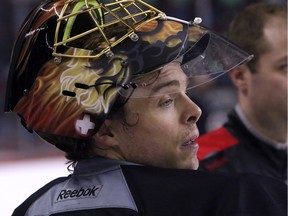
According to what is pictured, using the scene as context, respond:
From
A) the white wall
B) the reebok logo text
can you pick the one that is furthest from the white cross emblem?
the white wall

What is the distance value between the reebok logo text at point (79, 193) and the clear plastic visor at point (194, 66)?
7.5 inches

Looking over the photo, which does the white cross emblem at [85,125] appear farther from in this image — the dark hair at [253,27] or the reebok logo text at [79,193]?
the dark hair at [253,27]

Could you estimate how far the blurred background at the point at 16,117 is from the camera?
5.84 metres

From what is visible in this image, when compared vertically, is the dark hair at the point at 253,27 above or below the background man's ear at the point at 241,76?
above

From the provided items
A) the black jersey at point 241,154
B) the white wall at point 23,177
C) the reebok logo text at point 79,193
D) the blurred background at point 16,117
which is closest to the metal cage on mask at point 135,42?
the reebok logo text at point 79,193

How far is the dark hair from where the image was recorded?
91.3 inches

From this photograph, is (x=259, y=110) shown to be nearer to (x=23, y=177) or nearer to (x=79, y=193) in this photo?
(x=79, y=193)

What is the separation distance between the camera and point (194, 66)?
1480 millimetres

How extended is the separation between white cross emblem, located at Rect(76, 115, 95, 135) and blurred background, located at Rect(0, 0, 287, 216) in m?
3.98

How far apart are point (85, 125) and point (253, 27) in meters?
1.13

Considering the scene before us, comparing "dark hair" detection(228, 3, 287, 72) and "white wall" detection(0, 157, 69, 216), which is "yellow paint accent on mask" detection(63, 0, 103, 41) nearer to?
"dark hair" detection(228, 3, 287, 72)

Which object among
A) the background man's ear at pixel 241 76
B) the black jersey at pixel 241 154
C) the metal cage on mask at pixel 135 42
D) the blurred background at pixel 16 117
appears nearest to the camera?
the metal cage on mask at pixel 135 42

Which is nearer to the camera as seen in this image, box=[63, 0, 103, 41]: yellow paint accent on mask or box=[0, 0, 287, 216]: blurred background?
box=[63, 0, 103, 41]: yellow paint accent on mask

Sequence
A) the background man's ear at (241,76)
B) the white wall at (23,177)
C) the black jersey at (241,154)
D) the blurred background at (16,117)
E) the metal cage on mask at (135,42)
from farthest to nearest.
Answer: the blurred background at (16,117)
the white wall at (23,177)
the background man's ear at (241,76)
the black jersey at (241,154)
the metal cage on mask at (135,42)
